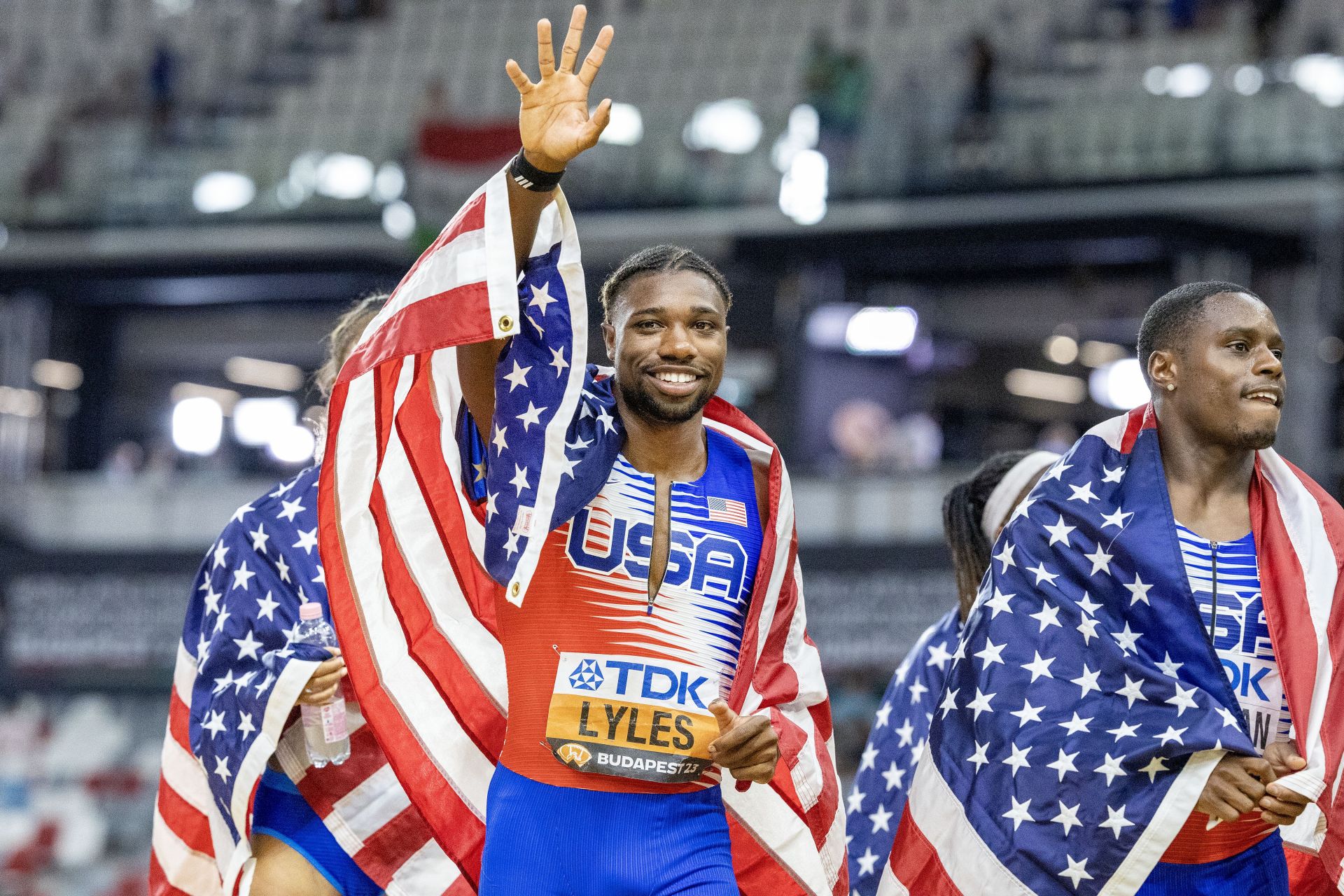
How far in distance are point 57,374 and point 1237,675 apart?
1798 centimetres

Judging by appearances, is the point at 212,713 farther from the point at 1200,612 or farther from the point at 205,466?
the point at 205,466

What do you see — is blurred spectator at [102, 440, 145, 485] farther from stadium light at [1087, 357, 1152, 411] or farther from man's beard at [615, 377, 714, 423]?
man's beard at [615, 377, 714, 423]

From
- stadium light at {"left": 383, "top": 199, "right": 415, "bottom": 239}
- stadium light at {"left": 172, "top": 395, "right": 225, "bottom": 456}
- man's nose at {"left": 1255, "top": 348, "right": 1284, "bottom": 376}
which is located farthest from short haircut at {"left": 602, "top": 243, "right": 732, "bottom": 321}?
stadium light at {"left": 172, "top": 395, "right": 225, "bottom": 456}

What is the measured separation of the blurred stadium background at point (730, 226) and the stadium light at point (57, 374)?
0.15 feet

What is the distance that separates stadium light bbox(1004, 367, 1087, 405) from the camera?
17531mm

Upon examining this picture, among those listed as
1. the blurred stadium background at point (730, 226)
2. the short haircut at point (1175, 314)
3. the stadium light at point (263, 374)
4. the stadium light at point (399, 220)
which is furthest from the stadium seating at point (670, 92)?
the short haircut at point (1175, 314)

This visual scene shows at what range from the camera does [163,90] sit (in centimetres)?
1734

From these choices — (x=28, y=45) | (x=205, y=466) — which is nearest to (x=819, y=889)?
(x=205, y=466)

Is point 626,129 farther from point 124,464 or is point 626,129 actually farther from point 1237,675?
point 1237,675

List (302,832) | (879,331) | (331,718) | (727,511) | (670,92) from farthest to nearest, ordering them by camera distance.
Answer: (670,92), (879,331), (302,832), (331,718), (727,511)

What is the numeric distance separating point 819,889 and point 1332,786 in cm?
101

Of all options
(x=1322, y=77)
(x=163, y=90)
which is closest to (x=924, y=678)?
(x=1322, y=77)

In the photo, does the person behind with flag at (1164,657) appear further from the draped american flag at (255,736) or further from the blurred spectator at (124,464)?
the blurred spectator at (124,464)

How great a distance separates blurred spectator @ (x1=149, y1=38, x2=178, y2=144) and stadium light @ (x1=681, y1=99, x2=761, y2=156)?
17.8 feet
